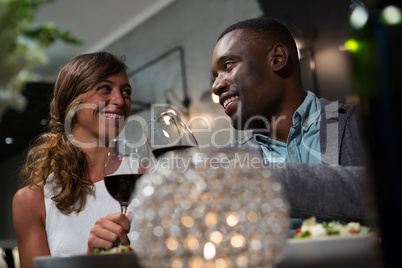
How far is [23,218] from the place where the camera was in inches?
49.3

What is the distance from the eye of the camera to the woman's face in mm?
1336

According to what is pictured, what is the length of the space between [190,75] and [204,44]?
325mm

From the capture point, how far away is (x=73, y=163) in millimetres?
1334

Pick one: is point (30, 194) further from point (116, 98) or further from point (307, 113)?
point (307, 113)

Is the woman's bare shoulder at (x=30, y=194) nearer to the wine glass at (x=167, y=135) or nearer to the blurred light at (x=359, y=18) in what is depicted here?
the wine glass at (x=167, y=135)

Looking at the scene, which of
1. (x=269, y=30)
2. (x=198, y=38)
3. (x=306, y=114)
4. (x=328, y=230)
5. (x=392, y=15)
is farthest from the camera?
(x=198, y=38)

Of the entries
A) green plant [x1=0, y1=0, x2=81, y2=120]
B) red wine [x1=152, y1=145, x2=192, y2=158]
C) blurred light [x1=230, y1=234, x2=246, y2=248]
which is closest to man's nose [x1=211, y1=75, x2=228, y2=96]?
red wine [x1=152, y1=145, x2=192, y2=158]

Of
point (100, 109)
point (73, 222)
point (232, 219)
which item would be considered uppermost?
point (100, 109)

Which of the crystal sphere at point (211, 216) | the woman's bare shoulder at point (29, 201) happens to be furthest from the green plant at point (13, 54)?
the woman's bare shoulder at point (29, 201)

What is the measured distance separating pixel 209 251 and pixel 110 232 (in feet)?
1.17

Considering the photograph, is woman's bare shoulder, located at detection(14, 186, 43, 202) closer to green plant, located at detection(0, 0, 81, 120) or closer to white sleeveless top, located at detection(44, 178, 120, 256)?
white sleeveless top, located at detection(44, 178, 120, 256)

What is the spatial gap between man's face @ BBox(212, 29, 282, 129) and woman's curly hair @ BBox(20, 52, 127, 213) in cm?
35

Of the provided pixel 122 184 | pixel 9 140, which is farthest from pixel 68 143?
pixel 9 140

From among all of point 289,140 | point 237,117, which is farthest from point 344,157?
point 237,117
